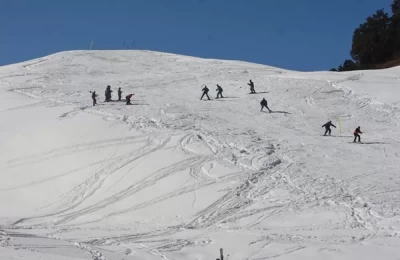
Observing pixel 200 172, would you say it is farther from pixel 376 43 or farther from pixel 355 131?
pixel 376 43

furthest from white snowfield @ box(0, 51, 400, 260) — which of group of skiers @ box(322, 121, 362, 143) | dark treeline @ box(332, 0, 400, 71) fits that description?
dark treeline @ box(332, 0, 400, 71)

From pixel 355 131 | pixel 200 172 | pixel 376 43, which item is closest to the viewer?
pixel 200 172

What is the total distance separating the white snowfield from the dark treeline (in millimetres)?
23929

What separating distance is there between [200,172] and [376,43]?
48.7m

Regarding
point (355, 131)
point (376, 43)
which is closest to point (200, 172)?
point (355, 131)

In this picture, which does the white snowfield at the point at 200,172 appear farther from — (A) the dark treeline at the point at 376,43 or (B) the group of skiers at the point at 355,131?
(A) the dark treeline at the point at 376,43

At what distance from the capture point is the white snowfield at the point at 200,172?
15031 mm

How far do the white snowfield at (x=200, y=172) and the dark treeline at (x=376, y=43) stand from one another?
23.9m

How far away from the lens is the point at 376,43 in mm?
64750

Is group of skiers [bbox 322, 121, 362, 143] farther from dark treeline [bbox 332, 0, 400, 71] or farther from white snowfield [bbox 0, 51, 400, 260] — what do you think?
dark treeline [bbox 332, 0, 400, 71]

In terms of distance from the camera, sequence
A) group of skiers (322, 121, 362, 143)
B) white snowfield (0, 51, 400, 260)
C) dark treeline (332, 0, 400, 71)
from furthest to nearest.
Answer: dark treeline (332, 0, 400, 71), group of skiers (322, 121, 362, 143), white snowfield (0, 51, 400, 260)

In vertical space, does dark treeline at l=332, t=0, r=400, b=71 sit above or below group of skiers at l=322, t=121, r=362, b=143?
above

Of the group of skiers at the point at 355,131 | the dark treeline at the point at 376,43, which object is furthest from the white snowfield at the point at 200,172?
the dark treeline at the point at 376,43

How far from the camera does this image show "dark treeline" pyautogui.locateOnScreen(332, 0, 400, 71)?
6344cm
